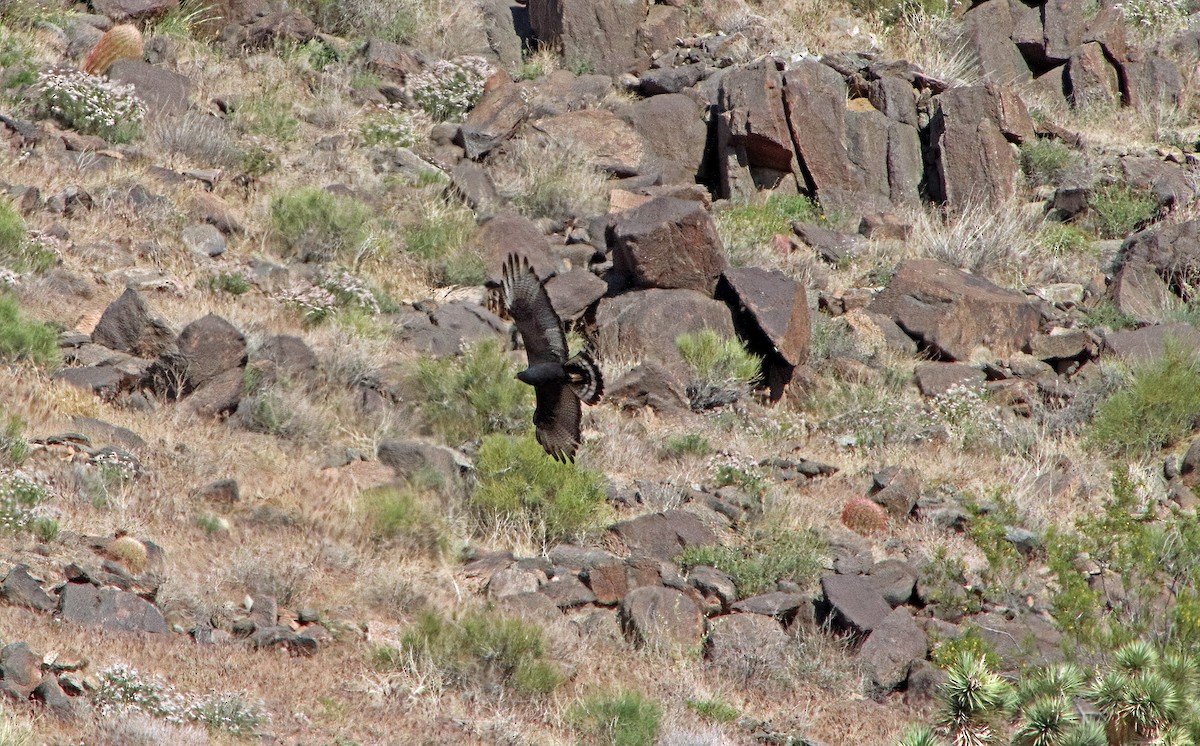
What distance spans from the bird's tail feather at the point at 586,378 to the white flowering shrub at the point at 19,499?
3210 mm

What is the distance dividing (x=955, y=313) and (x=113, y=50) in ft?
33.0

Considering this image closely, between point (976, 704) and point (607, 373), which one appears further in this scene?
point (607, 373)

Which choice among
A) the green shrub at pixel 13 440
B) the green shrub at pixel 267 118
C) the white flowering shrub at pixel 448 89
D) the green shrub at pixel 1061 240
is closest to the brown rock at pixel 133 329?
the green shrub at pixel 13 440

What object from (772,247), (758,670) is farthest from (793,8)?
(758,670)

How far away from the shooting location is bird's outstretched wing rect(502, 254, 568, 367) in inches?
341

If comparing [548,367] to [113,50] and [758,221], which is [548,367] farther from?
[113,50]

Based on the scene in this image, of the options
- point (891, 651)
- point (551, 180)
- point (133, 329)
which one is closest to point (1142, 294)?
point (551, 180)

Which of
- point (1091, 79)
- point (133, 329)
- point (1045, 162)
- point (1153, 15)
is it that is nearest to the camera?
point (133, 329)

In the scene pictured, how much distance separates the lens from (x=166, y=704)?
6246 millimetres

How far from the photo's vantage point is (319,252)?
13.8 m

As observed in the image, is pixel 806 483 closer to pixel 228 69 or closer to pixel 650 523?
pixel 650 523

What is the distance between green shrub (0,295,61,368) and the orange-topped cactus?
259 inches

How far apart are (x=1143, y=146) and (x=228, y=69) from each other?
40.2 ft

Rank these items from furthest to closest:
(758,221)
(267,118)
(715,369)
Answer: (267,118)
(758,221)
(715,369)
